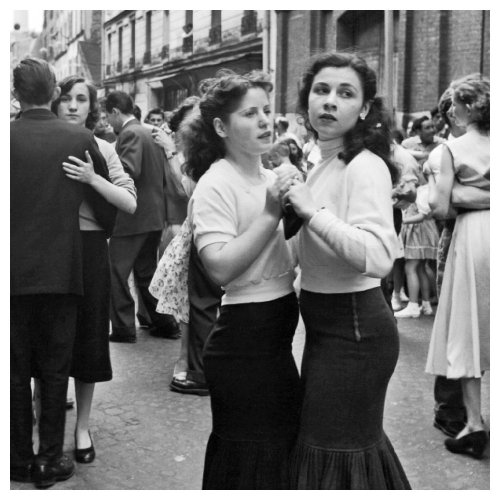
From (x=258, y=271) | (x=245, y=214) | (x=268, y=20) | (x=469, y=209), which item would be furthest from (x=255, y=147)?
(x=268, y=20)

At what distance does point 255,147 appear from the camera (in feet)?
9.17

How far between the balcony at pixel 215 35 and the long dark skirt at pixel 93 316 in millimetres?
20342

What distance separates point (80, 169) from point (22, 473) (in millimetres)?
1461

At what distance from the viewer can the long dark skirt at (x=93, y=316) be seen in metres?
3.89

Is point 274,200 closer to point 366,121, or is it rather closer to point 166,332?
point 366,121

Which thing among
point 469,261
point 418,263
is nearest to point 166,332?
point 418,263

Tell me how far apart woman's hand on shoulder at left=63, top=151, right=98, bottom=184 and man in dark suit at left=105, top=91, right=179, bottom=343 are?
9.52 ft

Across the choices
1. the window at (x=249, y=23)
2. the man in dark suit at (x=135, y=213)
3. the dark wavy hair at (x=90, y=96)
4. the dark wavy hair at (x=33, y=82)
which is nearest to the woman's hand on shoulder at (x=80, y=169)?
the dark wavy hair at (x=33, y=82)

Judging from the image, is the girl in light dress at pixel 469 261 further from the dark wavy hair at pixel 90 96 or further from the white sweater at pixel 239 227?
the dark wavy hair at pixel 90 96

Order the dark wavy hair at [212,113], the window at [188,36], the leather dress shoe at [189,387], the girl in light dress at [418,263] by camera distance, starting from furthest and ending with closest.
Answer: the window at [188,36]
the girl in light dress at [418,263]
the leather dress shoe at [189,387]
the dark wavy hair at [212,113]

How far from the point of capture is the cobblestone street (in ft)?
12.5

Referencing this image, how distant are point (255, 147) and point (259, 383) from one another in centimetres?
83

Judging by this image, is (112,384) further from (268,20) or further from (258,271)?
(268,20)

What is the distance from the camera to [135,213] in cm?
661
